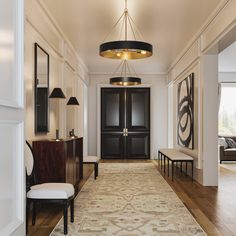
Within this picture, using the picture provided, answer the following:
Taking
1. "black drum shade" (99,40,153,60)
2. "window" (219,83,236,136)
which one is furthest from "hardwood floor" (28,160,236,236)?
"window" (219,83,236,136)

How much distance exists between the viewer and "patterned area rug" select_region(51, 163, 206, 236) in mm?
3767

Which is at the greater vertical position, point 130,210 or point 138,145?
point 138,145

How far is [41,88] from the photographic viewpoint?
532cm

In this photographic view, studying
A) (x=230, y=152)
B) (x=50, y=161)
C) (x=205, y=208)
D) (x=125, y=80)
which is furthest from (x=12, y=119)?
(x=230, y=152)

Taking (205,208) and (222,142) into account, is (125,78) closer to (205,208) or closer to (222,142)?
(205,208)

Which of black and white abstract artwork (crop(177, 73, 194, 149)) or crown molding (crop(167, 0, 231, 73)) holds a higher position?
crown molding (crop(167, 0, 231, 73))

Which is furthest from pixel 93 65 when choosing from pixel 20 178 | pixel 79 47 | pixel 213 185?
pixel 20 178

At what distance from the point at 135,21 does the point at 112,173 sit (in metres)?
3.87

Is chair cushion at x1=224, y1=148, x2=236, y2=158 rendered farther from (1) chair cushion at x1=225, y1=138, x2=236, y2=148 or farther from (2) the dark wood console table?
(2) the dark wood console table

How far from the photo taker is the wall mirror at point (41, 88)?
506 centimetres

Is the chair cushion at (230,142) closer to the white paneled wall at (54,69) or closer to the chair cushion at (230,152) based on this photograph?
the chair cushion at (230,152)

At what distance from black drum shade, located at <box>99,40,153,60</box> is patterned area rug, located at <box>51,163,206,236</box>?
6.92 feet

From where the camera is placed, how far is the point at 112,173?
847cm

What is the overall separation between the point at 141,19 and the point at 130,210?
318 centimetres
